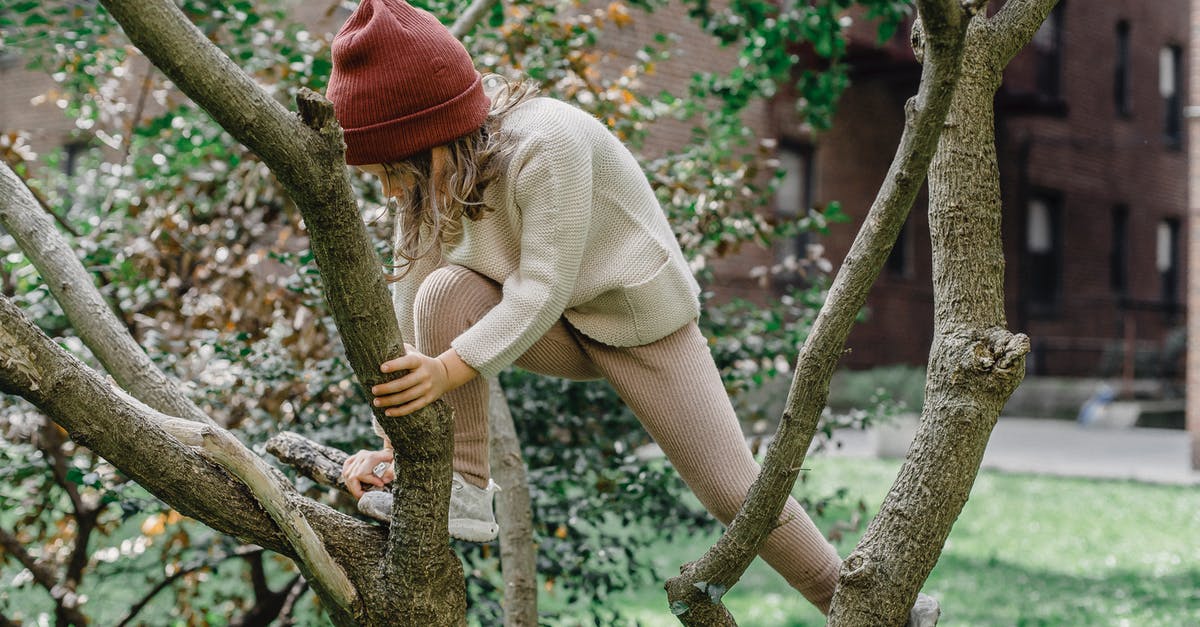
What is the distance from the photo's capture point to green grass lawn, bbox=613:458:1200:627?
5242 millimetres

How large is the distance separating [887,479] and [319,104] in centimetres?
823

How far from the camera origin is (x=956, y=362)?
6.91ft

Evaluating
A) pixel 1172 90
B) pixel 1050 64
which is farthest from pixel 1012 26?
pixel 1172 90

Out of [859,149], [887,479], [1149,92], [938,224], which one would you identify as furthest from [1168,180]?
[938,224]

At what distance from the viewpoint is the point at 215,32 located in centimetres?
413

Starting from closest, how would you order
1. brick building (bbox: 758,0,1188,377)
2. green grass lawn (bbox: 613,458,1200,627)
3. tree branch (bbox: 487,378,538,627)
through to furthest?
tree branch (bbox: 487,378,538,627), green grass lawn (bbox: 613,458,1200,627), brick building (bbox: 758,0,1188,377)

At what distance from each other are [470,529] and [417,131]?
757 millimetres

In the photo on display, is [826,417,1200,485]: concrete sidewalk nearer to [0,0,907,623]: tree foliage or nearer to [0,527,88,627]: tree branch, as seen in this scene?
[0,0,907,623]: tree foliage

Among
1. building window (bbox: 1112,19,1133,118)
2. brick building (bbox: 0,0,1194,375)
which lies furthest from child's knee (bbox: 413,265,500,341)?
building window (bbox: 1112,19,1133,118)

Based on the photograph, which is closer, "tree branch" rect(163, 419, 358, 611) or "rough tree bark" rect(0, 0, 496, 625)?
"rough tree bark" rect(0, 0, 496, 625)

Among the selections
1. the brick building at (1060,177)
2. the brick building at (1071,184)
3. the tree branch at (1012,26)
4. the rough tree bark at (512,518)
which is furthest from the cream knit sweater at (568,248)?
the brick building at (1071,184)

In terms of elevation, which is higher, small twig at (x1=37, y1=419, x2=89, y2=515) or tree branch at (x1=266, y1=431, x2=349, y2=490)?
tree branch at (x1=266, y1=431, x2=349, y2=490)

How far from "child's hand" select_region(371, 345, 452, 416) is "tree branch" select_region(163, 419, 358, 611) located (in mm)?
316

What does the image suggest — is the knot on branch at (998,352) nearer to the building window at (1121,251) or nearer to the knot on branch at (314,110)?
the knot on branch at (314,110)
